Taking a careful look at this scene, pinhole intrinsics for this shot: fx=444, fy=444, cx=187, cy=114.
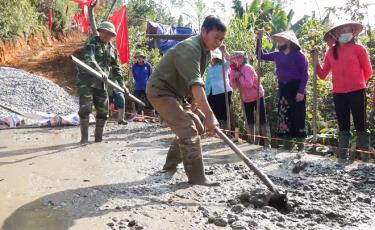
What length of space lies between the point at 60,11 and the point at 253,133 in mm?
19386

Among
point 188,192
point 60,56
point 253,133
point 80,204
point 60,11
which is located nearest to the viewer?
point 80,204

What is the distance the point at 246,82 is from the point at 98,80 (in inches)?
85.3

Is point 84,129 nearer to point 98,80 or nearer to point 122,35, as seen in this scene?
point 98,80

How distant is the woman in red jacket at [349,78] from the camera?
5.12 meters

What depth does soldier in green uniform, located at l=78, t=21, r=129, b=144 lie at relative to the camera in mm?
6281

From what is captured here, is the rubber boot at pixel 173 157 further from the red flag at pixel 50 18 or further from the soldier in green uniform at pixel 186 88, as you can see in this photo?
the red flag at pixel 50 18

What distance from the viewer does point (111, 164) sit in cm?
520

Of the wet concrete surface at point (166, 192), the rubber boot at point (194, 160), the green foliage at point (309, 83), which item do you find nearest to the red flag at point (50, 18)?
the green foliage at point (309, 83)

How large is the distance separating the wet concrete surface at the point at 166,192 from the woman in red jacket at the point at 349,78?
48cm

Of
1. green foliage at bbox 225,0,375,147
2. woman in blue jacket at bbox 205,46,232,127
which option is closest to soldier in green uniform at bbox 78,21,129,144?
woman in blue jacket at bbox 205,46,232,127

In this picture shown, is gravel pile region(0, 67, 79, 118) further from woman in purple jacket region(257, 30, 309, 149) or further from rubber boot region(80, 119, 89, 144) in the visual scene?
woman in purple jacket region(257, 30, 309, 149)

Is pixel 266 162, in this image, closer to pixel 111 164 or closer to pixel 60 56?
pixel 111 164

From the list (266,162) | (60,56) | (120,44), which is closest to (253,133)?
(266,162)

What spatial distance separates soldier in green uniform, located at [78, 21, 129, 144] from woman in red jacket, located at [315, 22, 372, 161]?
9.99 ft
